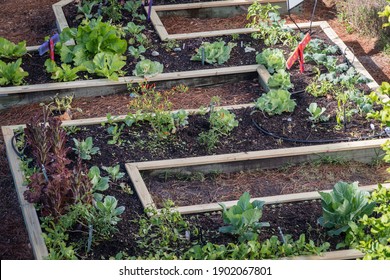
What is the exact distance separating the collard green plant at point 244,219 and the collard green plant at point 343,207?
0.37 m

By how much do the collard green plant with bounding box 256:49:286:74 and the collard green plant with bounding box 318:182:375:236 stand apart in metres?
2.04

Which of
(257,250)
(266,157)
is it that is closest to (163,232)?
(257,250)

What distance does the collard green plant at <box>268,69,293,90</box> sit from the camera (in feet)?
22.3

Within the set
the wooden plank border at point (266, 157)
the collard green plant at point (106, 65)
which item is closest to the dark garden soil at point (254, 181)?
the wooden plank border at point (266, 157)

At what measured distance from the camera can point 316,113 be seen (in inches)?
254

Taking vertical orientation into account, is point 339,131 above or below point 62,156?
below

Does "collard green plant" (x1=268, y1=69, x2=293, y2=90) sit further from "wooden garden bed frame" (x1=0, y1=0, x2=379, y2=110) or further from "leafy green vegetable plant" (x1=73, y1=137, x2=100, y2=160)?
"leafy green vegetable plant" (x1=73, y1=137, x2=100, y2=160)

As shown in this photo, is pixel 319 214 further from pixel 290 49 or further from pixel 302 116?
pixel 290 49

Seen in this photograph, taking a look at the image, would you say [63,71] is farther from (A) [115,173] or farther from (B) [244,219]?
(B) [244,219]

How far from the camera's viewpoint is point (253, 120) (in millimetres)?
6496

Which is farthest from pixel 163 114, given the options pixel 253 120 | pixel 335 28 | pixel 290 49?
pixel 335 28

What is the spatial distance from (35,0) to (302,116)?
11.7 ft

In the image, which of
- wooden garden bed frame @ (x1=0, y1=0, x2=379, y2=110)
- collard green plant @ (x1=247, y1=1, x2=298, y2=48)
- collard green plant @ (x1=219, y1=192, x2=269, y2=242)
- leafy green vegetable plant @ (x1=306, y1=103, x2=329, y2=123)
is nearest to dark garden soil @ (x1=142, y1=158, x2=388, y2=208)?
leafy green vegetable plant @ (x1=306, y1=103, x2=329, y2=123)
